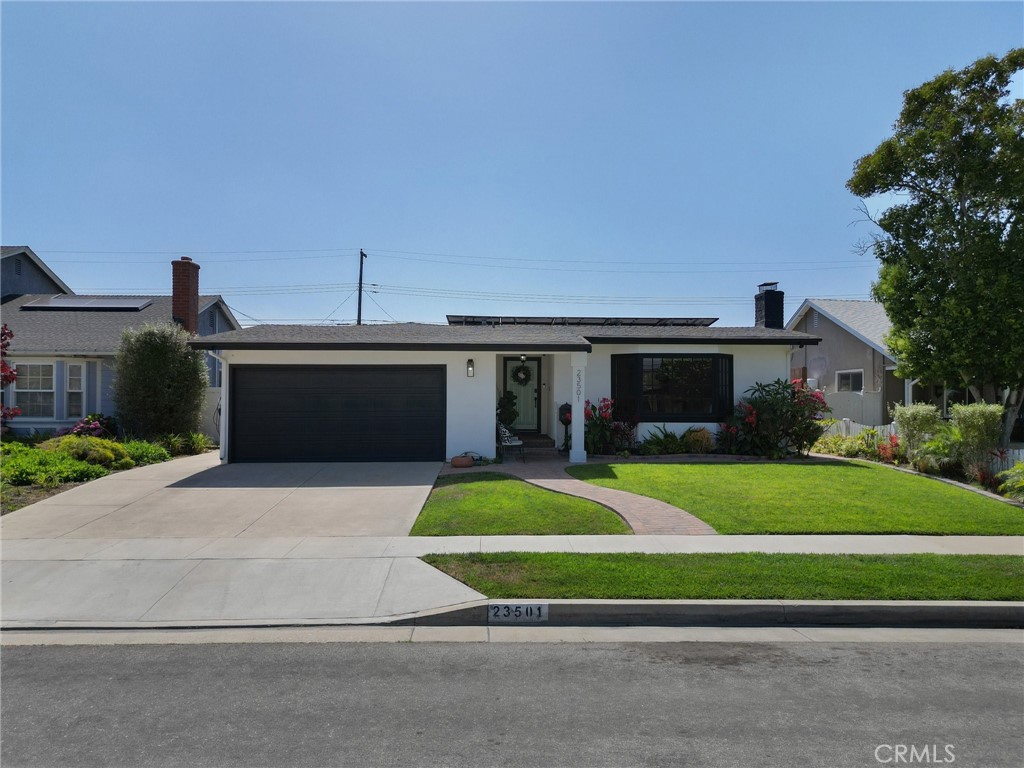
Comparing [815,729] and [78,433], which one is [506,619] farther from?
[78,433]

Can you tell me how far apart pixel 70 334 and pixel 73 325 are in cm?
112

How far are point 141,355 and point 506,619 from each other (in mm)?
15245

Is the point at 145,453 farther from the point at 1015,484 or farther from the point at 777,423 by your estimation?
the point at 1015,484

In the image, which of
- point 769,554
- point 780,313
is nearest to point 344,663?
point 769,554

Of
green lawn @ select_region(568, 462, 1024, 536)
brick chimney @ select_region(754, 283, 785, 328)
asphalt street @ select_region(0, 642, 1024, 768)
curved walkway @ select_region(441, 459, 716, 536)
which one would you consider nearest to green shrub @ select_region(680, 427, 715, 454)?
green lawn @ select_region(568, 462, 1024, 536)

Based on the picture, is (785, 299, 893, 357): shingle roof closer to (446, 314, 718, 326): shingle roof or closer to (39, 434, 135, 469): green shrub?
(446, 314, 718, 326): shingle roof

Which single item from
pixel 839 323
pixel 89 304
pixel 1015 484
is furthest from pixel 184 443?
pixel 839 323

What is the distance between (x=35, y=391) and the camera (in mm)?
19391

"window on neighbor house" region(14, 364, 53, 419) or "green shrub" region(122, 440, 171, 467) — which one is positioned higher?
"window on neighbor house" region(14, 364, 53, 419)

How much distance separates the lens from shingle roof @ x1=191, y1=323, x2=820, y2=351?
47.4 feet

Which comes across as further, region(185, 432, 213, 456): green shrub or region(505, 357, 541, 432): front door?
region(505, 357, 541, 432): front door

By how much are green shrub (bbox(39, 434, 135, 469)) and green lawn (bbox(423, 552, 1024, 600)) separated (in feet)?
32.9

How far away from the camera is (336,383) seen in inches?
593

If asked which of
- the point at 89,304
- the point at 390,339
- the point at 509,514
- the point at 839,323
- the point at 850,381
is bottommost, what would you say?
the point at 509,514
